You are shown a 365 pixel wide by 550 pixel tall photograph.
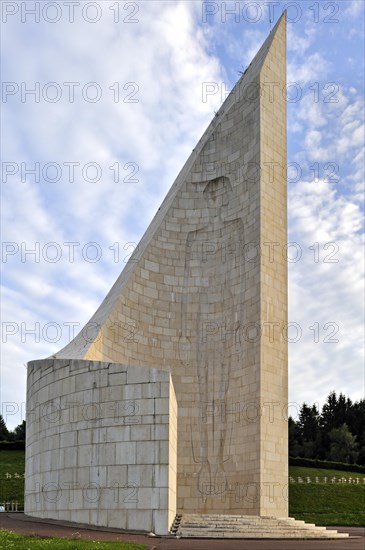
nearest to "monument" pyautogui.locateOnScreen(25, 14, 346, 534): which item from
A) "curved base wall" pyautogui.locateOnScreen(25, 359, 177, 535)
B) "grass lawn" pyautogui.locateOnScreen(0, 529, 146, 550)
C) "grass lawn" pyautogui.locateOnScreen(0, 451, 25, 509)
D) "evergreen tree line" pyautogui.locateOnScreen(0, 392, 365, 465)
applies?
"curved base wall" pyautogui.locateOnScreen(25, 359, 177, 535)

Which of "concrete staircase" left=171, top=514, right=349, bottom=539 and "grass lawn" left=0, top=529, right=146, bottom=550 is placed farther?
"concrete staircase" left=171, top=514, right=349, bottom=539

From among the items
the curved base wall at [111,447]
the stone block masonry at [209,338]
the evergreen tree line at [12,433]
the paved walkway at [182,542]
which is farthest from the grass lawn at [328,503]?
the evergreen tree line at [12,433]

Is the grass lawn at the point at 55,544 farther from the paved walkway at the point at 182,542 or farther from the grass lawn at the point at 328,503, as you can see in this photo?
the grass lawn at the point at 328,503

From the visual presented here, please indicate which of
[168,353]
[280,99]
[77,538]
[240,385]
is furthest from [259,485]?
[280,99]

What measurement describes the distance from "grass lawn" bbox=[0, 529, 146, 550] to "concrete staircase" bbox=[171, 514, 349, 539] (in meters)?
2.94

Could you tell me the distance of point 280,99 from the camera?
64.4 feet

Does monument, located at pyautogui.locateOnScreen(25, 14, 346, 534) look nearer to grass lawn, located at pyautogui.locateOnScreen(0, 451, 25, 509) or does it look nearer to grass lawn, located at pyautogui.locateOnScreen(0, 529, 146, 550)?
grass lawn, located at pyautogui.locateOnScreen(0, 529, 146, 550)

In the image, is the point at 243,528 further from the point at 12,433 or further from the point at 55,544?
the point at 12,433

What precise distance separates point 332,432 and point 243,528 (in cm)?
3567

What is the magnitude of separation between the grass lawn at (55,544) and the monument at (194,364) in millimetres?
2743

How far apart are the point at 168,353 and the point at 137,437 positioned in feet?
19.9

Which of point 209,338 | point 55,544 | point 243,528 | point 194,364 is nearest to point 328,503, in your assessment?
point 194,364

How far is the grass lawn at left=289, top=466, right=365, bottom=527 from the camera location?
66.7 ft

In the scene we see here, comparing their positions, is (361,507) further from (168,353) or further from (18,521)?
(18,521)
